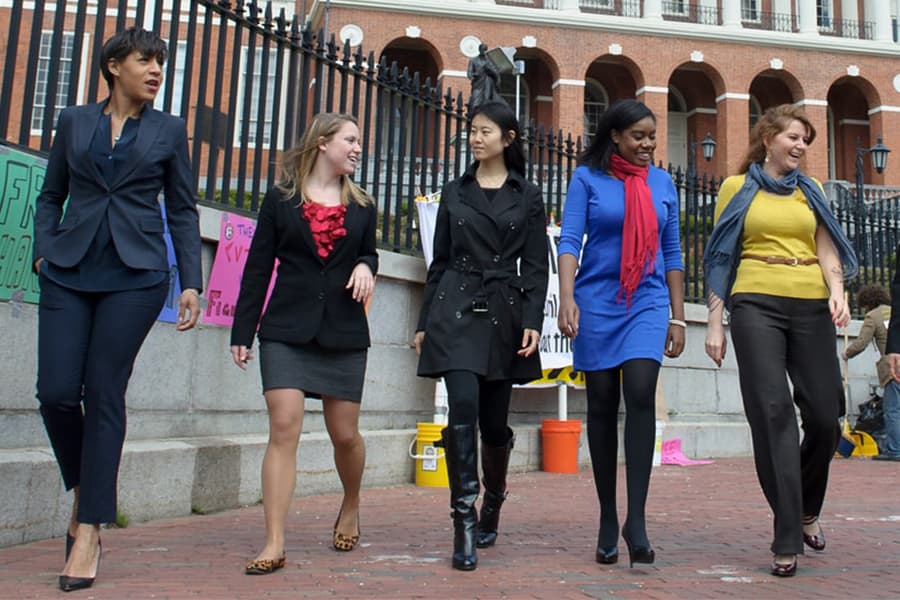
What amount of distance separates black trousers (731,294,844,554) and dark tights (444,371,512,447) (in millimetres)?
1104

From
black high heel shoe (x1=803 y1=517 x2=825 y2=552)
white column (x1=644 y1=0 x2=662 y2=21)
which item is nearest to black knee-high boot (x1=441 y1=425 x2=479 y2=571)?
black high heel shoe (x1=803 y1=517 x2=825 y2=552)

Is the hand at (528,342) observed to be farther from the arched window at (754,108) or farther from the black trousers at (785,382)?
the arched window at (754,108)

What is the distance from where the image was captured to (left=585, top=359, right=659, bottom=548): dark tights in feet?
13.6

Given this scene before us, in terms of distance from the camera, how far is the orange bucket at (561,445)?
8.67 metres

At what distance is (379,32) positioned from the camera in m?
34.5

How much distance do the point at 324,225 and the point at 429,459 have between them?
3528 mm

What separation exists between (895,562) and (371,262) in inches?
110

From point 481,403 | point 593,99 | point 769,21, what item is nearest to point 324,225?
point 481,403

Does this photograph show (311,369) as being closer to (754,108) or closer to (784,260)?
(784,260)

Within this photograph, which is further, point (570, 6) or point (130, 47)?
point (570, 6)

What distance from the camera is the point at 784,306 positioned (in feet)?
14.2

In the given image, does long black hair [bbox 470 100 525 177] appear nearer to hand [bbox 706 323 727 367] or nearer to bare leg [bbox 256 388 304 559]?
hand [bbox 706 323 727 367]

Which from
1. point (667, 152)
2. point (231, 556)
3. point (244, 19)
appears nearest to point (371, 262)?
point (231, 556)

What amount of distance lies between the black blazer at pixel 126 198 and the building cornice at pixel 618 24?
1207 inches
